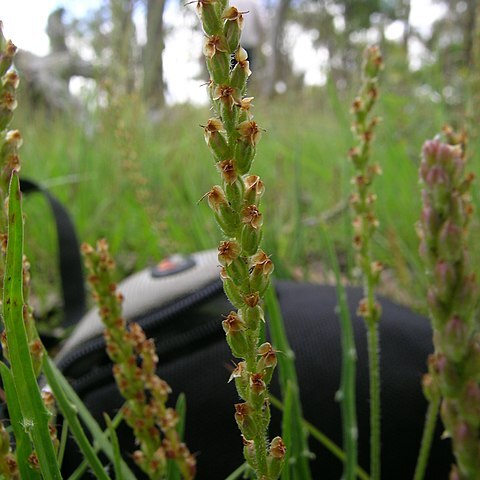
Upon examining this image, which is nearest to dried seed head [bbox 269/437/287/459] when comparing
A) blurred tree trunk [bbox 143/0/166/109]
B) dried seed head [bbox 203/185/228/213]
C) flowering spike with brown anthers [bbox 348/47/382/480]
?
dried seed head [bbox 203/185/228/213]

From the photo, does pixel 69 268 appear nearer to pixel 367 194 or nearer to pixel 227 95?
pixel 367 194

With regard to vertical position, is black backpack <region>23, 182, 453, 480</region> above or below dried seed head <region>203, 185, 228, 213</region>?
below

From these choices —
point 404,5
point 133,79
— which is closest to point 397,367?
point 404,5

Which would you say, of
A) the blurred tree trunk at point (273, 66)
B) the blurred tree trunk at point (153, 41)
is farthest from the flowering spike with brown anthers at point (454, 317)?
the blurred tree trunk at point (273, 66)

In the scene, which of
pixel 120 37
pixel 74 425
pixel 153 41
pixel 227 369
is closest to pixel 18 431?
pixel 74 425

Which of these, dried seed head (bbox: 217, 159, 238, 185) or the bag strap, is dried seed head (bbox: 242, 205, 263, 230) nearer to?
dried seed head (bbox: 217, 159, 238, 185)

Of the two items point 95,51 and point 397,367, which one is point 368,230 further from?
point 95,51
